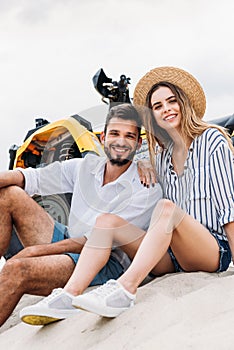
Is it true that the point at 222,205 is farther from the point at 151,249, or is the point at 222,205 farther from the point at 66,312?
the point at 66,312

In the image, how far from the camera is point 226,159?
2.72 meters

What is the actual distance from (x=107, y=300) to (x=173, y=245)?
46 cm

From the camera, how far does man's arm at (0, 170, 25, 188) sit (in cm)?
307

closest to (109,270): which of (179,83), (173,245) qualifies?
(173,245)

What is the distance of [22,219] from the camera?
307 centimetres

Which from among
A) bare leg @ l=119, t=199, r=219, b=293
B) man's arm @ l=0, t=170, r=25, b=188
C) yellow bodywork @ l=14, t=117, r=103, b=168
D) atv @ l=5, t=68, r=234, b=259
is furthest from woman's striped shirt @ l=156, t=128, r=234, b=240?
yellow bodywork @ l=14, t=117, r=103, b=168

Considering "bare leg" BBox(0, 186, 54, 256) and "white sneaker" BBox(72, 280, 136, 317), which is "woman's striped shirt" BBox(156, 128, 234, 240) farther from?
"bare leg" BBox(0, 186, 54, 256)

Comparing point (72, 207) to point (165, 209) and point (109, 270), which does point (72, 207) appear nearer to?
point (109, 270)

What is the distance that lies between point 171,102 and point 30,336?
1.21m

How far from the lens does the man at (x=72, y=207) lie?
8.89ft

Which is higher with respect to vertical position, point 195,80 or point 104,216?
point 195,80

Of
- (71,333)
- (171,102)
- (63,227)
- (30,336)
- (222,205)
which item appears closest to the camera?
(71,333)

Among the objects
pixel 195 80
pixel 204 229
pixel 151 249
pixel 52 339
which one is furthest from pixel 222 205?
pixel 52 339

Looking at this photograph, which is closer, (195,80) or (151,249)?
(151,249)
